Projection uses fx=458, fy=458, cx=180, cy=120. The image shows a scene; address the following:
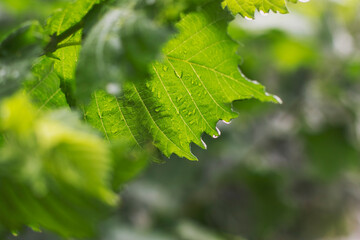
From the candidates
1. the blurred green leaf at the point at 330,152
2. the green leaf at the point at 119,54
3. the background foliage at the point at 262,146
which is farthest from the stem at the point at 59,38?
the blurred green leaf at the point at 330,152

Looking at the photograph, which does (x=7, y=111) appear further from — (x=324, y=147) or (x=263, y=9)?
(x=324, y=147)

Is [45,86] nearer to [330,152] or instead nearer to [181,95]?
[181,95]

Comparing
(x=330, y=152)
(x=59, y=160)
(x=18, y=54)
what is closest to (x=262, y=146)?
(x=330, y=152)

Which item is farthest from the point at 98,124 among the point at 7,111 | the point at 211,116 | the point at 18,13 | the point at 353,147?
the point at 353,147

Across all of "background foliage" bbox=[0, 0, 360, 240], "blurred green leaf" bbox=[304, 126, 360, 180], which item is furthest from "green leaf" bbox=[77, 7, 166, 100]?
"blurred green leaf" bbox=[304, 126, 360, 180]

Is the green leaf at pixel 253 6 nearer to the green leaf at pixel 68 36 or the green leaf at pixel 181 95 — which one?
the green leaf at pixel 181 95
